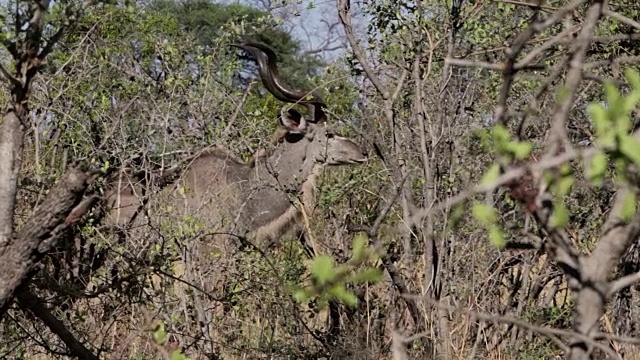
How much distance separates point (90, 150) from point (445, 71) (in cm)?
179

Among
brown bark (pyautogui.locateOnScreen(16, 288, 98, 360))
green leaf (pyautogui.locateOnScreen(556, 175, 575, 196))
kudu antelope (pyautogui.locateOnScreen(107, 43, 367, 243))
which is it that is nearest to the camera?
green leaf (pyautogui.locateOnScreen(556, 175, 575, 196))

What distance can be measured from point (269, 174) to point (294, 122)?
42.2 inches

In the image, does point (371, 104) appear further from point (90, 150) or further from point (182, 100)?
point (90, 150)

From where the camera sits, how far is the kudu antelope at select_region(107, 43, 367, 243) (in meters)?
5.96

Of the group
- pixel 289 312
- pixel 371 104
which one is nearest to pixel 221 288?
pixel 289 312

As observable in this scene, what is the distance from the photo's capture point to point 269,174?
7.31m

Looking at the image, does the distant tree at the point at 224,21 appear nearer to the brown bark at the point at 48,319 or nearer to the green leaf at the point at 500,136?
the brown bark at the point at 48,319

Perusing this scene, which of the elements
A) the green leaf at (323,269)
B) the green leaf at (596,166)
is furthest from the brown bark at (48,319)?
the green leaf at (596,166)

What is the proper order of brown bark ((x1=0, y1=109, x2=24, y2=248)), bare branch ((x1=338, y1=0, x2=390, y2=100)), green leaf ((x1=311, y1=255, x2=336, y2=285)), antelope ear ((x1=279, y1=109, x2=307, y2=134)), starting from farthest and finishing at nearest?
antelope ear ((x1=279, y1=109, x2=307, y2=134)) < bare branch ((x1=338, y1=0, x2=390, y2=100)) < brown bark ((x1=0, y1=109, x2=24, y2=248)) < green leaf ((x1=311, y1=255, x2=336, y2=285))

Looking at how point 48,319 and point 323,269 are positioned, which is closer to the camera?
point 323,269

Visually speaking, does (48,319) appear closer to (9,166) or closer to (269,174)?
(9,166)

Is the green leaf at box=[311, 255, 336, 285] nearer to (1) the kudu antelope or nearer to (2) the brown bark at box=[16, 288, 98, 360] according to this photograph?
(2) the brown bark at box=[16, 288, 98, 360]

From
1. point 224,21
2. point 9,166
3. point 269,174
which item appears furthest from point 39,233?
point 224,21

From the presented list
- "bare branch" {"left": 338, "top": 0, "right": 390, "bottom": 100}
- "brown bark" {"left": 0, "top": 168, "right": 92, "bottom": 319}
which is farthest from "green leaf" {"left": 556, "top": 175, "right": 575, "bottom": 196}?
"bare branch" {"left": 338, "top": 0, "right": 390, "bottom": 100}
